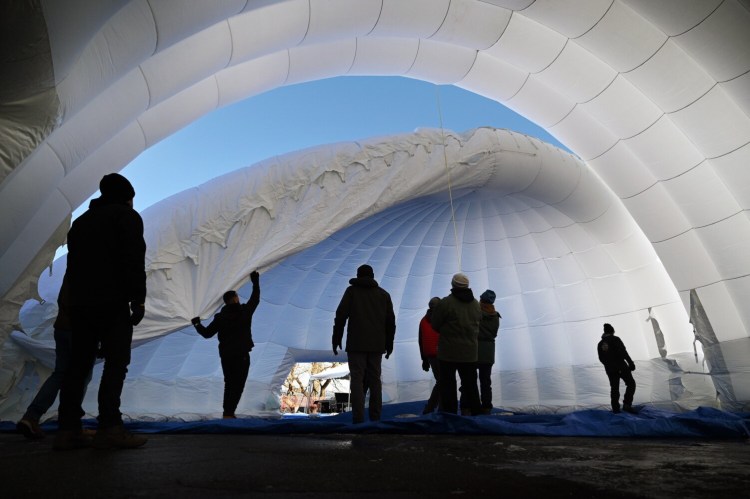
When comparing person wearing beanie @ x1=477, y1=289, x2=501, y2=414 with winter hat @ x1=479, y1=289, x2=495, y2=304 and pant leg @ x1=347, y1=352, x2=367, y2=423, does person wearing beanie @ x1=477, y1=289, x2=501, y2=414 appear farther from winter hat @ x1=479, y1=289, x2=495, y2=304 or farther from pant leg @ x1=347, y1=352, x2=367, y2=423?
pant leg @ x1=347, y1=352, x2=367, y2=423

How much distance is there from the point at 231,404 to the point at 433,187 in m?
4.72

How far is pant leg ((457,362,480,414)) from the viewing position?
5391mm

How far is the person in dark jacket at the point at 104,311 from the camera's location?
10.2ft

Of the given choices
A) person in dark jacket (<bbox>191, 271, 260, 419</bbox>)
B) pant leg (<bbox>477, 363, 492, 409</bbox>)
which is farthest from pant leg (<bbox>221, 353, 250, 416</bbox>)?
pant leg (<bbox>477, 363, 492, 409</bbox>)

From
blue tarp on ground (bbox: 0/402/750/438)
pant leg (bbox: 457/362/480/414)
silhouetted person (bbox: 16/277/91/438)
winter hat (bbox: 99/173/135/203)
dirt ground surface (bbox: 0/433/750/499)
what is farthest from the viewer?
pant leg (bbox: 457/362/480/414)

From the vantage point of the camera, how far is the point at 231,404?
625cm

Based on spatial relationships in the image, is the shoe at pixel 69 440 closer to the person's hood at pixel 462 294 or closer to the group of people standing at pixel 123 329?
the group of people standing at pixel 123 329

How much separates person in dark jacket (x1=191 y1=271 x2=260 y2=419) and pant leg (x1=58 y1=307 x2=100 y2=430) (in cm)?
302

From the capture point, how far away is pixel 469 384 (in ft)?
18.0

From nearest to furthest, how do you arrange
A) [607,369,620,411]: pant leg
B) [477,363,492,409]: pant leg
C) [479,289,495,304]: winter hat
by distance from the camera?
[479,289,495,304]: winter hat < [477,363,492,409]: pant leg < [607,369,620,411]: pant leg

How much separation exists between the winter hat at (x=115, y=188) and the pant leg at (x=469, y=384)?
10.8 feet

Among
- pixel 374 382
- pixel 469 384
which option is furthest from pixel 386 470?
pixel 469 384

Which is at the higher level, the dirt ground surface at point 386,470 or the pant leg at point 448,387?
the pant leg at point 448,387

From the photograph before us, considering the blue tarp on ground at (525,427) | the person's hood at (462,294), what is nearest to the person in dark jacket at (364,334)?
the person's hood at (462,294)
